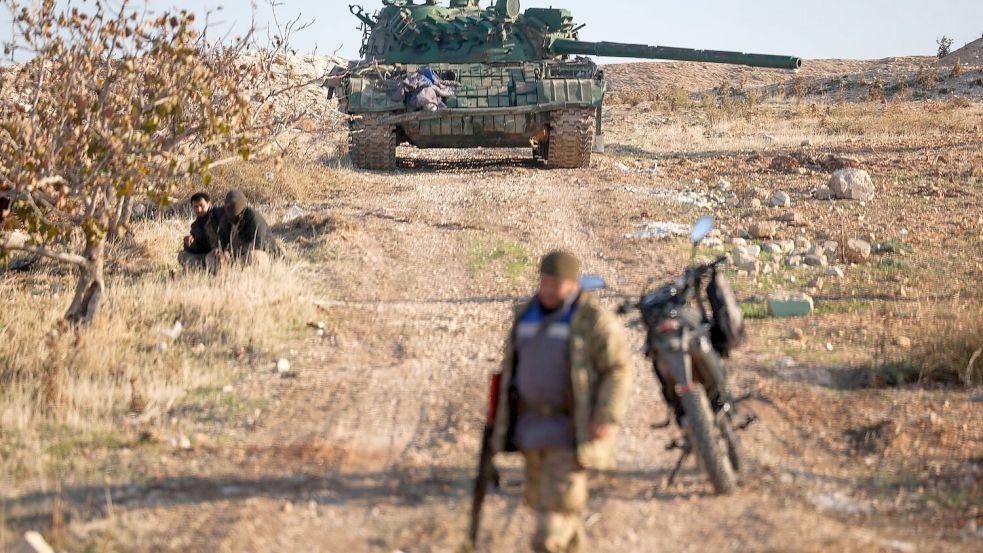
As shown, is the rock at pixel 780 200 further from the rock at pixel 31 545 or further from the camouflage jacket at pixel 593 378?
the rock at pixel 31 545

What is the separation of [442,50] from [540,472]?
1532cm

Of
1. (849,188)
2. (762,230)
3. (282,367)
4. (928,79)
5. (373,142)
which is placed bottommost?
(282,367)

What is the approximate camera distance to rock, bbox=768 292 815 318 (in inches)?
336

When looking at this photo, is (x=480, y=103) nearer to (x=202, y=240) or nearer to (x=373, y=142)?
(x=373, y=142)

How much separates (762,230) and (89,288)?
660cm

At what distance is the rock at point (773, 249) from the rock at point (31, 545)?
26.0 feet

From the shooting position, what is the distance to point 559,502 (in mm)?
3881

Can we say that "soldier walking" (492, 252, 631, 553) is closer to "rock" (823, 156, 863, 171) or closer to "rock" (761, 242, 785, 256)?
"rock" (761, 242, 785, 256)

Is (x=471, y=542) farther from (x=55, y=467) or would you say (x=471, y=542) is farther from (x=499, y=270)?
(x=499, y=270)

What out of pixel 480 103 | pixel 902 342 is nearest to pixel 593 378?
pixel 902 342

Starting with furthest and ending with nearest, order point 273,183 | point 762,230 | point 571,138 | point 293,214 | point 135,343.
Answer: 1. point 571,138
2. point 273,183
3. point 293,214
4. point 762,230
5. point 135,343

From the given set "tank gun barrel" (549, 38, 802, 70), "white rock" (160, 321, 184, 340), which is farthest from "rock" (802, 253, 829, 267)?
"tank gun barrel" (549, 38, 802, 70)

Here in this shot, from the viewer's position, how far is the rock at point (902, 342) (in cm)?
753

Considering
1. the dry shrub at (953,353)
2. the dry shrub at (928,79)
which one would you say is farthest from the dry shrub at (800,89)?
the dry shrub at (953,353)
